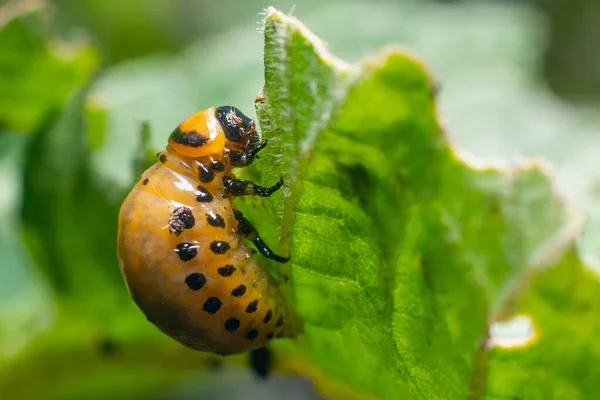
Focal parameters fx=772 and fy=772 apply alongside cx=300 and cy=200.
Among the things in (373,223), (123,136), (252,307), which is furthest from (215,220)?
(123,136)

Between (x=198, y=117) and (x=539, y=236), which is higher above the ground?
(x=198, y=117)

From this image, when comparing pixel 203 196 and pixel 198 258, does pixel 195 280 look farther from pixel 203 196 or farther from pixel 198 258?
pixel 203 196

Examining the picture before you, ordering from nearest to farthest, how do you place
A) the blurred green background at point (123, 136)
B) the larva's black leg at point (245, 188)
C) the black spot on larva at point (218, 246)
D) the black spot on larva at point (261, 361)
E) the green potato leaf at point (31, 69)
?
the larva's black leg at point (245, 188), the black spot on larva at point (218, 246), the black spot on larva at point (261, 361), the blurred green background at point (123, 136), the green potato leaf at point (31, 69)

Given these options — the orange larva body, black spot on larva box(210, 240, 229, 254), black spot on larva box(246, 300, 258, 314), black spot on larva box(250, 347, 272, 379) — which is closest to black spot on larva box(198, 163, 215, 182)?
the orange larva body

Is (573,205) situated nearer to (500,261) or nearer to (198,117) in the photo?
(500,261)

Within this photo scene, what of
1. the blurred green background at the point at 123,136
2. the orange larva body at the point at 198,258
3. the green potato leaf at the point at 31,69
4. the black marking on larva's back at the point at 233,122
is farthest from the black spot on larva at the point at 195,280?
the green potato leaf at the point at 31,69

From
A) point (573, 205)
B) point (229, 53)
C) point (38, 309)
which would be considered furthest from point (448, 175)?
point (229, 53)

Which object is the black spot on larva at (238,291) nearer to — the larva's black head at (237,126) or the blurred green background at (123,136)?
the larva's black head at (237,126)
